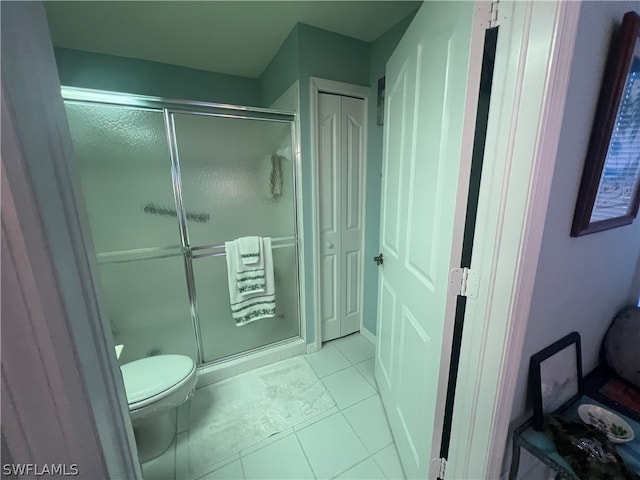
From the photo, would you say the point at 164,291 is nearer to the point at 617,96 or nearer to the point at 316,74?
the point at 316,74

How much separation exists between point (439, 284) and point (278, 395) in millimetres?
1330

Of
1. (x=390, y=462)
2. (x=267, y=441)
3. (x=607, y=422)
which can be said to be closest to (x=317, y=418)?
(x=267, y=441)

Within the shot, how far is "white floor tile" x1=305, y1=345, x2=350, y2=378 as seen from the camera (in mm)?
1842

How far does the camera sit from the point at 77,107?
131 cm

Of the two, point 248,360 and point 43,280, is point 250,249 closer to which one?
point 248,360

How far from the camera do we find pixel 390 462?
1.23 metres

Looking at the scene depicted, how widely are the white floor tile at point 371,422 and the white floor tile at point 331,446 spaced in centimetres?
4

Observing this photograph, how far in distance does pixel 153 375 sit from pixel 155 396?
15 cm

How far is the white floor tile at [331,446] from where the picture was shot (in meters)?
1.22

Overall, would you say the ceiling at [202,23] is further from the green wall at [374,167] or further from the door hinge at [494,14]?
the door hinge at [494,14]

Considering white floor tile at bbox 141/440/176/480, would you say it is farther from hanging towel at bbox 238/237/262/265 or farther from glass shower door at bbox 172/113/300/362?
hanging towel at bbox 238/237/262/265

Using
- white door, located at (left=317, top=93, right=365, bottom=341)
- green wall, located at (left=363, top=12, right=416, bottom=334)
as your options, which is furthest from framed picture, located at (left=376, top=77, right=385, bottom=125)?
white door, located at (left=317, top=93, right=365, bottom=341)

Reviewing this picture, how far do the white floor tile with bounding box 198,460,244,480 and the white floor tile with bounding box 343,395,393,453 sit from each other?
1.98ft

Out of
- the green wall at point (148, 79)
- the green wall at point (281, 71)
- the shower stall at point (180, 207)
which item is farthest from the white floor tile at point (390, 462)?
the green wall at point (148, 79)
